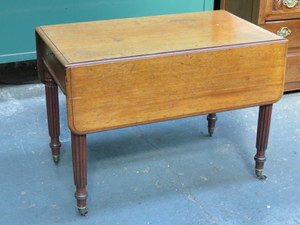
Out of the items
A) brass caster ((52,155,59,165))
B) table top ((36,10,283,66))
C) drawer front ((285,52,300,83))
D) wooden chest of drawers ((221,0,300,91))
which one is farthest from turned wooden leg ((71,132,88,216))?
drawer front ((285,52,300,83))

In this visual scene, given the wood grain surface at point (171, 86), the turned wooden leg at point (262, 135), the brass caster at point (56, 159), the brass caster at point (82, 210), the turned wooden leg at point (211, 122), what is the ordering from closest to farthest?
the wood grain surface at point (171, 86), the brass caster at point (82, 210), the turned wooden leg at point (262, 135), the brass caster at point (56, 159), the turned wooden leg at point (211, 122)

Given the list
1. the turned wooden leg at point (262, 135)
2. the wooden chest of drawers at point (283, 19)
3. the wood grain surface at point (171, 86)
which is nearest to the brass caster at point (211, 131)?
the turned wooden leg at point (262, 135)

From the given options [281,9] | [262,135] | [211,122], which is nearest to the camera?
[262,135]

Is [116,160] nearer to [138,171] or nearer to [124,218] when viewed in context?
[138,171]

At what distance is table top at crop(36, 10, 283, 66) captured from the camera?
1986 mm

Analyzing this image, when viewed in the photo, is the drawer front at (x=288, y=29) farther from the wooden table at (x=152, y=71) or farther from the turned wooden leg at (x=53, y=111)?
the turned wooden leg at (x=53, y=111)

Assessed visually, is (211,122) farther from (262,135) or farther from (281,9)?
(281,9)

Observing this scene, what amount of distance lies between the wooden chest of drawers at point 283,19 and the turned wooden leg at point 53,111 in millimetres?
1370

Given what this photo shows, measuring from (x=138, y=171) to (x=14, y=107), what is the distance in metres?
1.06

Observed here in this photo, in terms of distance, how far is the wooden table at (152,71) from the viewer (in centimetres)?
192

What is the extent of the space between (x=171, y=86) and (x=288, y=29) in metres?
1.43

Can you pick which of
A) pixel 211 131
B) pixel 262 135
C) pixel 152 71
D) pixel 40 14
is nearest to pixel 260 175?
pixel 262 135

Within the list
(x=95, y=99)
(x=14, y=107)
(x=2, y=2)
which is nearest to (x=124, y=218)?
(x=95, y=99)

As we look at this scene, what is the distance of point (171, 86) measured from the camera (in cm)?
203
